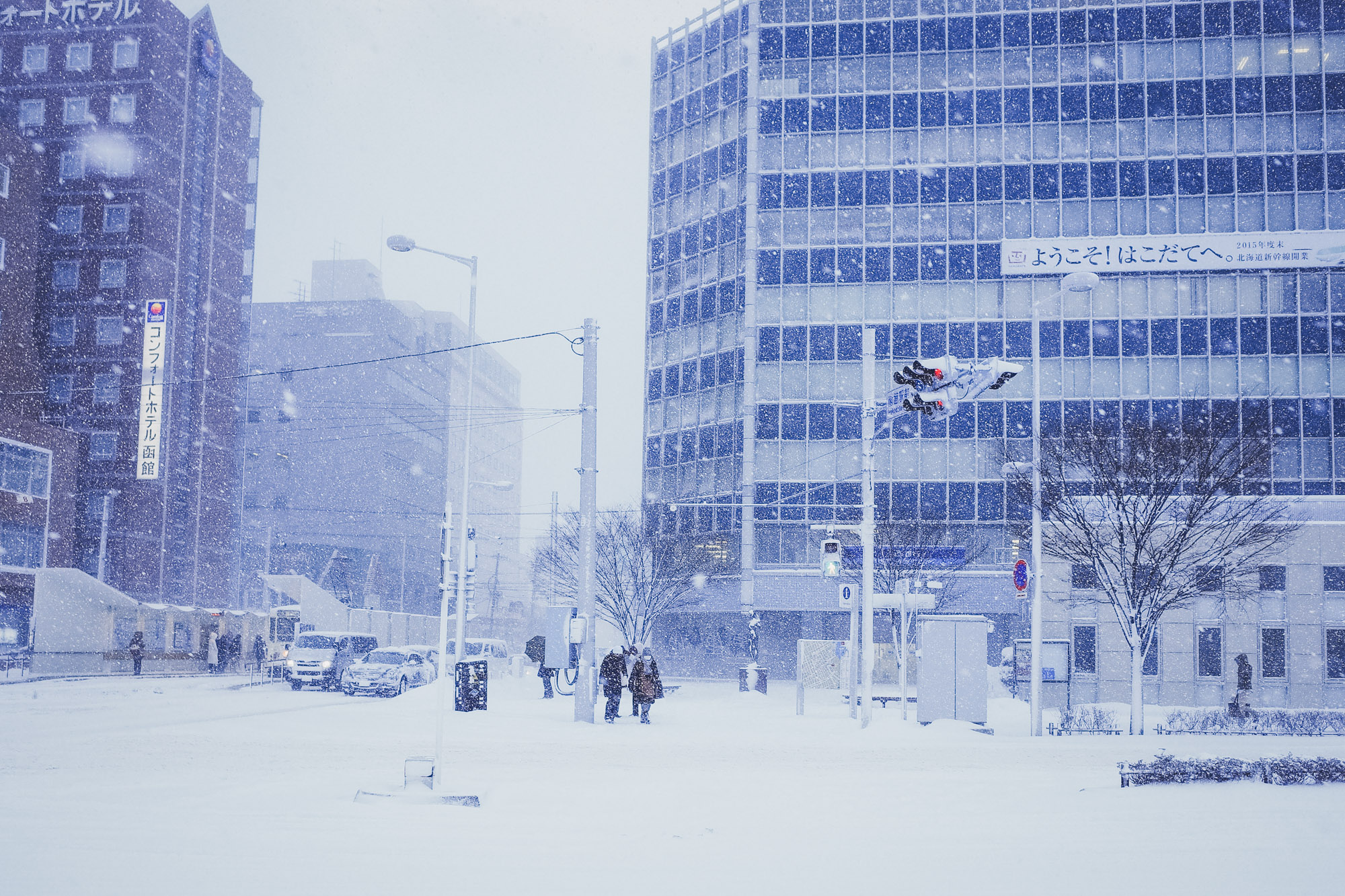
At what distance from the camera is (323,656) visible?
1463 inches

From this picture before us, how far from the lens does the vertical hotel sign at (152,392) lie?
192 feet

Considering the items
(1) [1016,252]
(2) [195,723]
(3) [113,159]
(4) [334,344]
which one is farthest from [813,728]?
(4) [334,344]

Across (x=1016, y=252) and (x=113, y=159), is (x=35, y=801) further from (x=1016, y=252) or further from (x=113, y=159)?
(x=113, y=159)

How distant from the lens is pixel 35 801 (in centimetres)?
1159

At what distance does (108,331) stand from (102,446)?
20.7 feet

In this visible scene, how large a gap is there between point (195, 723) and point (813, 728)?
38.0ft

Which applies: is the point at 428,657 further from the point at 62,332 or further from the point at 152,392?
the point at 62,332

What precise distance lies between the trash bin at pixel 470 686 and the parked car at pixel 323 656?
453 inches

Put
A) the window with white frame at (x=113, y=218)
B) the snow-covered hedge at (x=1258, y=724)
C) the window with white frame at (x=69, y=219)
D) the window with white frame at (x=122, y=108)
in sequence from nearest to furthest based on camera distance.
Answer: the snow-covered hedge at (x=1258, y=724)
the window with white frame at (x=113, y=218)
the window with white frame at (x=69, y=219)
the window with white frame at (x=122, y=108)

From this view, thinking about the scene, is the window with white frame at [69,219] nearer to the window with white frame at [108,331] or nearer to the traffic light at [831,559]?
the window with white frame at [108,331]

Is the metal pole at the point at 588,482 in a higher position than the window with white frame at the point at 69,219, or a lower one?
lower

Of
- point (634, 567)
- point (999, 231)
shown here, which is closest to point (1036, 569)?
point (634, 567)

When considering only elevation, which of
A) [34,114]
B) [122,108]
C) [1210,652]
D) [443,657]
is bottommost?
[1210,652]

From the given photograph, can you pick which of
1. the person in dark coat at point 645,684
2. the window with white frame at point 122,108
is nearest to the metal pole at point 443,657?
→ the person in dark coat at point 645,684
